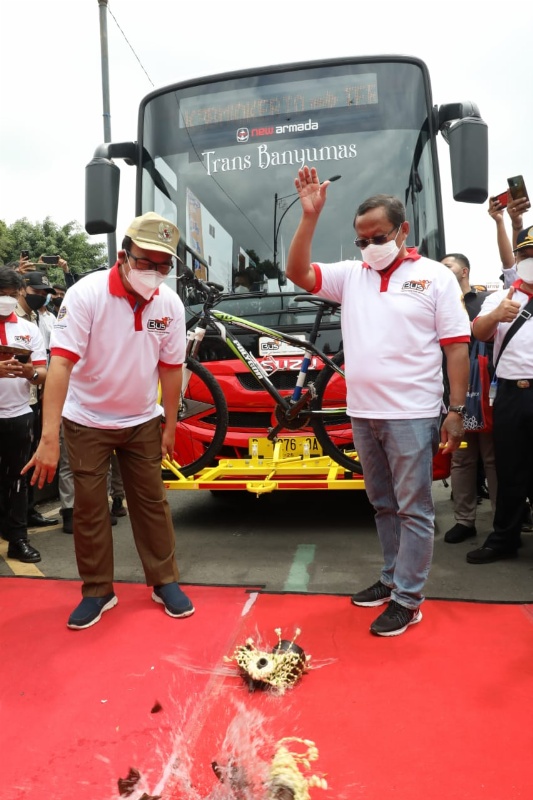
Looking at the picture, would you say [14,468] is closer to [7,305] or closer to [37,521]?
[7,305]

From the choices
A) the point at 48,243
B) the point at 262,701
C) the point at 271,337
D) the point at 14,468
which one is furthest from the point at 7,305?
the point at 48,243

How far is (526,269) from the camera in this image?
3.78 metres

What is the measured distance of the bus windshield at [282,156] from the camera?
192 inches

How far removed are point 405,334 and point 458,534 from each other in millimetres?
2196

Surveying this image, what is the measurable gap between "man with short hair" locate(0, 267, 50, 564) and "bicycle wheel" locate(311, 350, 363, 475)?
187cm

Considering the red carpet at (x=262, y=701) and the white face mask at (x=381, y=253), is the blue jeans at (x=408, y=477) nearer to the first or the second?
the red carpet at (x=262, y=701)

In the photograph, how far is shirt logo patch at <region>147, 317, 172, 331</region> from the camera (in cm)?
327

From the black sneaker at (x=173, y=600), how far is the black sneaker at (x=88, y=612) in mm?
263

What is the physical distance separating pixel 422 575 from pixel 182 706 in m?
1.27

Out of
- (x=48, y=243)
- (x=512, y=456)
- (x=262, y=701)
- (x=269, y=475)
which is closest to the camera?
(x=262, y=701)

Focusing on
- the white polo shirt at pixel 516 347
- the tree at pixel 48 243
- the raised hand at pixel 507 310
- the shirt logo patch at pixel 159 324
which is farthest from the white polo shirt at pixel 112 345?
the tree at pixel 48 243

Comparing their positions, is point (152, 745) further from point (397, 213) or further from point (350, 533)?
point (350, 533)

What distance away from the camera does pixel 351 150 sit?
4887mm

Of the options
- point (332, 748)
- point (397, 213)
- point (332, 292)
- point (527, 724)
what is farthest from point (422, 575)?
point (397, 213)
